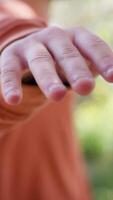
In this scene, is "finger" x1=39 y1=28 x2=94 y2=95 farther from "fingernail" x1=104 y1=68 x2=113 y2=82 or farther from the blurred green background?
the blurred green background

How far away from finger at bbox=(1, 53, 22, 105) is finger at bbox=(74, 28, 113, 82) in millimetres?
46

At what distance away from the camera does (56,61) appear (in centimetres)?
34

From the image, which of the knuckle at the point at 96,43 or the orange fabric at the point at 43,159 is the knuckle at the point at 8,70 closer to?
the knuckle at the point at 96,43

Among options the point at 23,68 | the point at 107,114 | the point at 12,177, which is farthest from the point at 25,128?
the point at 107,114

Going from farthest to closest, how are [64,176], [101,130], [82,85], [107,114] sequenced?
[101,130]
[107,114]
[64,176]
[82,85]

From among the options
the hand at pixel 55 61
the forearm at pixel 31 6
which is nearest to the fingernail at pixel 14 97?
the hand at pixel 55 61

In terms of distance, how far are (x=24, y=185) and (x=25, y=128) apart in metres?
0.06

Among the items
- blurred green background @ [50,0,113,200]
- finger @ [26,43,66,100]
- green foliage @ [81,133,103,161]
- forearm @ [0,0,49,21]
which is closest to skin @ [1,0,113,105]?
finger @ [26,43,66,100]

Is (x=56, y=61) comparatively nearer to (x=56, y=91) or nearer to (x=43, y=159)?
(x=56, y=91)

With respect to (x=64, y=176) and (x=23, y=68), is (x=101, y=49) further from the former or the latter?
(x=64, y=176)

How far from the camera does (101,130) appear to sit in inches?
53.6

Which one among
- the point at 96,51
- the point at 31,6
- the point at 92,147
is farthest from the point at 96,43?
the point at 92,147

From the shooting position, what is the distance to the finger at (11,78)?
1.01 feet

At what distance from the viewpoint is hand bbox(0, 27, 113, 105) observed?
0.31 metres
